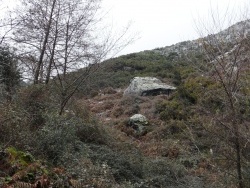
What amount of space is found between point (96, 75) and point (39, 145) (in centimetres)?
451

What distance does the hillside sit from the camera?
20.8 ft

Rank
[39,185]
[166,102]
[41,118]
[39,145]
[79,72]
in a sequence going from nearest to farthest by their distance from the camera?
[39,185], [39,145], [41,118], [79,72], [166,102]

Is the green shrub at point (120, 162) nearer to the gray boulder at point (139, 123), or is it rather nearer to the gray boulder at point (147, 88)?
the gray boulder at point (139, 123)

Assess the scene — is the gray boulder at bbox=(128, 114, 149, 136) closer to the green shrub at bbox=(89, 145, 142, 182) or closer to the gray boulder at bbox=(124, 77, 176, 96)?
the gray boulder at bbox=(124, 77, 176, 96)

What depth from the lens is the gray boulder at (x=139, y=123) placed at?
576 inches

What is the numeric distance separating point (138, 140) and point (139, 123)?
140 cm

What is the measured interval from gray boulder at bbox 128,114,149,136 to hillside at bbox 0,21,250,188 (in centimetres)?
19

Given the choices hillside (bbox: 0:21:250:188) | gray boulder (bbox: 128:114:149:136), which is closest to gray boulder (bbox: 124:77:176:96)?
gray boulder (bbox: 128:114:149:136)

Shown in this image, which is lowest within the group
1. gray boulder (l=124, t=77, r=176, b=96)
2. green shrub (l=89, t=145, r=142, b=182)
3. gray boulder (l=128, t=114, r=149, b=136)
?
green shrub (l=89, t=145, r=142, b=182)

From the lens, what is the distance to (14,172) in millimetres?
5945

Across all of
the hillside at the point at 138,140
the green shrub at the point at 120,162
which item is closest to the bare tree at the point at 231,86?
the hillside at the point at 138,140

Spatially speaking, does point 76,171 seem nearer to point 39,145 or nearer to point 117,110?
point 39,145

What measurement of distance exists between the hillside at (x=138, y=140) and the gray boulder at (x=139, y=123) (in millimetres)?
189

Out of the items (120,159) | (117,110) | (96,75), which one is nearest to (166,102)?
(117,110)
